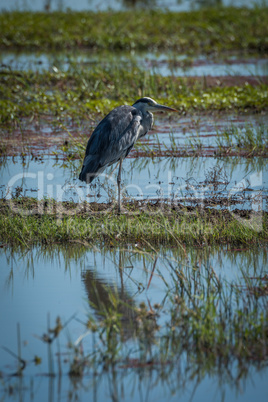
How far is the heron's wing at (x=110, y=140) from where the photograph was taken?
7.41m

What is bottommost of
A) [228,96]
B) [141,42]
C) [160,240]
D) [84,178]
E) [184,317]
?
[184,317]

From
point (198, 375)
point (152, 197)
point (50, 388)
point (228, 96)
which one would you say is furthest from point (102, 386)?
point (228, 96)

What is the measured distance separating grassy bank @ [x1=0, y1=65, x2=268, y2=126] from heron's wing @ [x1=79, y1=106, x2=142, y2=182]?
4.05 m

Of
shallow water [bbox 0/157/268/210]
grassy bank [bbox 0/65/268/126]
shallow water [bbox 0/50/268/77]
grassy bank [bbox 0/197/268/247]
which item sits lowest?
grassy bank [bbox 0/197/268/247]

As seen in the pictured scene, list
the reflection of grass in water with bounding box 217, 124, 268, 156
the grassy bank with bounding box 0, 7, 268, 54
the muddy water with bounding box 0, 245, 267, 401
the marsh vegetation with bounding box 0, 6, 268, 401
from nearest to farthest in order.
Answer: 1. the muddy water with bounding box 0, 245, 267, 401
2. the marsh vegetation with bounding box 0, 6, 268, 401
3. the reflection of grass in water with bounding box 217, 124, 268, 156
4. the grassy bank with bounding box 0, 7, 268, 54

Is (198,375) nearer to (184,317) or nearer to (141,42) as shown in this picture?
(184,317)

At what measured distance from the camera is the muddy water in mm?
3770

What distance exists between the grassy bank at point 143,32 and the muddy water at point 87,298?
51.7 feet

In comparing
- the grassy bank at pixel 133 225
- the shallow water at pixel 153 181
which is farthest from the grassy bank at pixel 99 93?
the grassy bank at pixel 133 225

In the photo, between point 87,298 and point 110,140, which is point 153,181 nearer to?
point 110,140

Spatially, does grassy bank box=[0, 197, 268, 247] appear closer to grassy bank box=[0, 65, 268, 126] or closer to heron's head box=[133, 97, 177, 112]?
heron's head box=[133, 97, 177, 112]

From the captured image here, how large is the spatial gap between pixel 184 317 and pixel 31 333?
1088 mm

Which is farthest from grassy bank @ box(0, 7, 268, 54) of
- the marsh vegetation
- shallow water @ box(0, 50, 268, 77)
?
the marsh vegetation

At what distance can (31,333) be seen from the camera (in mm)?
4535
